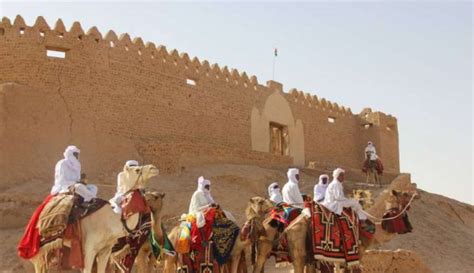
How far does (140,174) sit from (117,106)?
28.5 feet

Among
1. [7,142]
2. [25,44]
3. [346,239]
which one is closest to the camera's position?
[346,239]

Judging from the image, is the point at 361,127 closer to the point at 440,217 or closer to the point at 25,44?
the point at 440,217

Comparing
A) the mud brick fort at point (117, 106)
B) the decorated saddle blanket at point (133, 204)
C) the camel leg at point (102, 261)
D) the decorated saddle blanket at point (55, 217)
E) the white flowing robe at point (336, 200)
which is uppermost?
the mud brick fort at point (117, 106)

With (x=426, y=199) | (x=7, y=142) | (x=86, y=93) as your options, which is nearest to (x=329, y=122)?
(x=426, y=199)

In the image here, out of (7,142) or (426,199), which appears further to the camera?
(426,199)

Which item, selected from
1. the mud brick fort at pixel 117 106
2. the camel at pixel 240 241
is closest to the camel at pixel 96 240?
the camel at pixel 240 241

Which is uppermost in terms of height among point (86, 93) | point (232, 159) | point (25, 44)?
point (25, 44)

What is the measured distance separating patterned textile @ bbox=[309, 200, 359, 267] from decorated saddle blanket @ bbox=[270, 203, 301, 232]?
0.43m

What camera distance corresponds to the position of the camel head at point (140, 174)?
9055 mm

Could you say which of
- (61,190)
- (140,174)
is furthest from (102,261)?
(140,174)

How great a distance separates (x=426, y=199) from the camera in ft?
68.5

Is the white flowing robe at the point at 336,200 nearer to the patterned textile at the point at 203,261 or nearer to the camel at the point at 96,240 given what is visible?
the patterned textile at the point at 203,261

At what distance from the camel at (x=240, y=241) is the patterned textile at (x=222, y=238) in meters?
0.09

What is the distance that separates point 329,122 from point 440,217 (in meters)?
6.46
